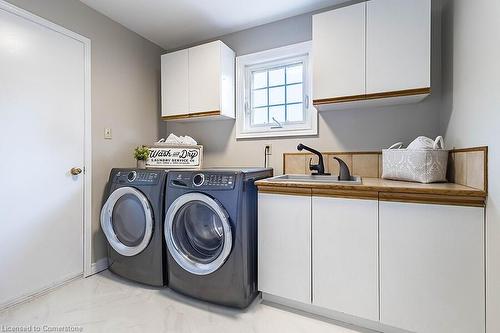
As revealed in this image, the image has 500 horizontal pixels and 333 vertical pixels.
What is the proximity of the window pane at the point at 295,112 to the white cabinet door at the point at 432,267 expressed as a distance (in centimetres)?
115

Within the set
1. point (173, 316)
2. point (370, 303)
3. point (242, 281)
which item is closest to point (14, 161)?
point (173, 316)

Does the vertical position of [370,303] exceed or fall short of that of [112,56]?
it falls short

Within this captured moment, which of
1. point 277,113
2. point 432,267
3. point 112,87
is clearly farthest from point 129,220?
point 432,267

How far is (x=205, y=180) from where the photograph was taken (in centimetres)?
159

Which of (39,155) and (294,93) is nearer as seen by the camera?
(39,155)

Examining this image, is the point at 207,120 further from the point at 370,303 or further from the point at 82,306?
the point at 370,303

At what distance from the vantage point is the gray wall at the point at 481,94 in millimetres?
984

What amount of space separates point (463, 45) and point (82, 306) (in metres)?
2.83

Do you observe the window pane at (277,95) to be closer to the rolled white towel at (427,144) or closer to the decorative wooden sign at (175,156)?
the decorative wooden sign at (175,156)

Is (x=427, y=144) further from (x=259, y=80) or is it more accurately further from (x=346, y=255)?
(x=259, y=80)

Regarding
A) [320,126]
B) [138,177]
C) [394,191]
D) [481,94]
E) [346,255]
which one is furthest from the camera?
[320,126]

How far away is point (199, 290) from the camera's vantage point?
5.28ft

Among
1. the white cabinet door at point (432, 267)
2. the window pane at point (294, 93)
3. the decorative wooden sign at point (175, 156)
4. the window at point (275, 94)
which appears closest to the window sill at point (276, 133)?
the window at point (275, 94)

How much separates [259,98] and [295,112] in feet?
1.34
